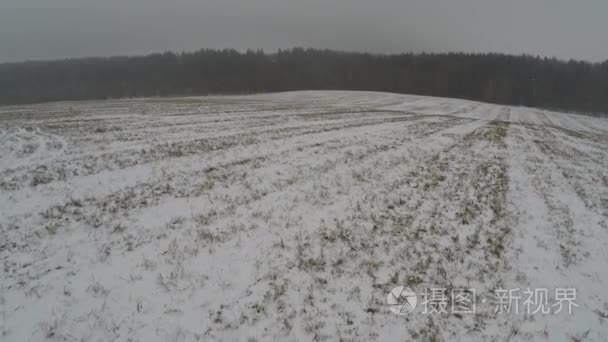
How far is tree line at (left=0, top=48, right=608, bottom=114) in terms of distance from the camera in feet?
313

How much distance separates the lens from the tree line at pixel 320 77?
9531cm

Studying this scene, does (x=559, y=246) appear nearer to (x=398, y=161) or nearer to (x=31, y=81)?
(x=398, y=161)

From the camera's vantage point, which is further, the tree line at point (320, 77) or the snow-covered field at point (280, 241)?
the tree line at point (320, 77)

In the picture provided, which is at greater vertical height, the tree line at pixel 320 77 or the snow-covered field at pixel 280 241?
the tree line at pixel 320 77

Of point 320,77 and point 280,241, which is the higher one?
point 320,77

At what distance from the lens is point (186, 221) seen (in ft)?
26.9

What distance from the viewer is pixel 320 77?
405 ft

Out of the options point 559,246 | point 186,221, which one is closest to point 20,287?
point 186,221

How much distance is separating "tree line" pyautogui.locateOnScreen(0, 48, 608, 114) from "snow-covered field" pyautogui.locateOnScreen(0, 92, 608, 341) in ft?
292

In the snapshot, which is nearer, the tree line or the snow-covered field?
the snow-covered field

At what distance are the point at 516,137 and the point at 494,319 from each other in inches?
953

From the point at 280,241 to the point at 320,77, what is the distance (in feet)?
407

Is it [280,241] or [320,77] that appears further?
[320,77]

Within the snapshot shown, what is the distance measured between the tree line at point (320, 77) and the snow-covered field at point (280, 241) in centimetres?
8913
